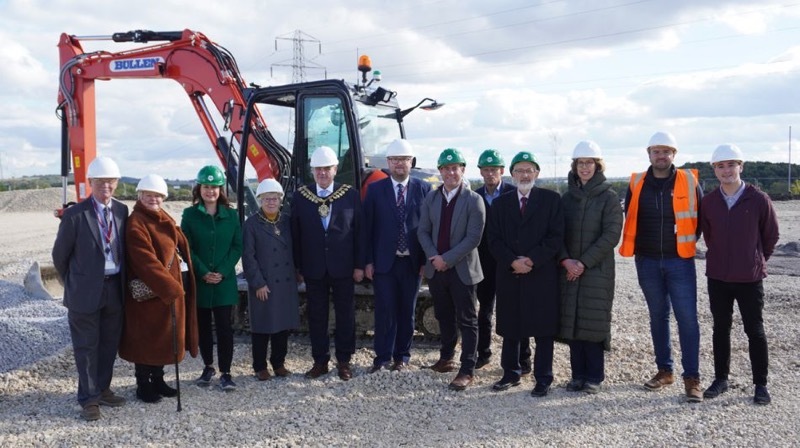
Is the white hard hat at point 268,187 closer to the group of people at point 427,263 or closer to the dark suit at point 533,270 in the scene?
the group of people at point 427,263

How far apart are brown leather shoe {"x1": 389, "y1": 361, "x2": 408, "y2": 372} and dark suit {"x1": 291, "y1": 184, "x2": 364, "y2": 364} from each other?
1.29 feet

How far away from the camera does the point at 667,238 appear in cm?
539

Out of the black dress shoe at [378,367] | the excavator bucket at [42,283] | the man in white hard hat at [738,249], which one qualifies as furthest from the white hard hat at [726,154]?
the excavator bucket at [42,283]

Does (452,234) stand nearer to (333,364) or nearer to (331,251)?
(331,251)

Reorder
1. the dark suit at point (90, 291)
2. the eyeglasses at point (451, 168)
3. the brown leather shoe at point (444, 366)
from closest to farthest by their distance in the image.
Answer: the dark suit at point (90, 291) < the eyeglasses at point (451, 168) < the brown leather shoe at point (444, 366)

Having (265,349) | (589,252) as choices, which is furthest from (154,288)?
(589,252)

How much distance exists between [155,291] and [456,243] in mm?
2309

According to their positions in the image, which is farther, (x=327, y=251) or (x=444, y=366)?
(x=444, y=366)

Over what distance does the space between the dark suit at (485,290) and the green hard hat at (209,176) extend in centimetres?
219

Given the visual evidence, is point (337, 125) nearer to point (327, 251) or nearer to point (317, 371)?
point (327, 251)

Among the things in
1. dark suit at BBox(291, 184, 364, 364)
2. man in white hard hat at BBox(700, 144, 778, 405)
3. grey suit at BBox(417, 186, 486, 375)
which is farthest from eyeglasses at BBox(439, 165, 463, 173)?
man in white hard hat at BBox(700, 144, 778, 405)

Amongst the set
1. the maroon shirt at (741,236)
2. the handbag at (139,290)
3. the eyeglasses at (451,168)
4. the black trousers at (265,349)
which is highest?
the eyeglasses at (451,168)

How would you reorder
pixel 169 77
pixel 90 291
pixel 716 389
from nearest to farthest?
pixel 90 291
pixel 716 389
pixel 169 77

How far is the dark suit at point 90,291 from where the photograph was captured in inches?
195
